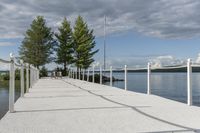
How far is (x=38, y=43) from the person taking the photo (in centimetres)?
6888

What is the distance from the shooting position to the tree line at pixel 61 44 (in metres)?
64.1

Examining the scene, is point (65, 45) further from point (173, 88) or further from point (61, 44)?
point (173, 88)

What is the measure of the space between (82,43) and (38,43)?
9.74m

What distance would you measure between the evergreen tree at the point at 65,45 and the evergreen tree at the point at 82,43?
2.92 meters

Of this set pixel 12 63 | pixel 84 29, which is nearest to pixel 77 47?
pixel 84 29

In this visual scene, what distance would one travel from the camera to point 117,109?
849cm

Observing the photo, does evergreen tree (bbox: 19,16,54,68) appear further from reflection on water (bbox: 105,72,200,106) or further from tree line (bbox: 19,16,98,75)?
reflection on water (bbox: 105,72,200,106)

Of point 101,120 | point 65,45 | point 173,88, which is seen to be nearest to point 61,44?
point 65,45

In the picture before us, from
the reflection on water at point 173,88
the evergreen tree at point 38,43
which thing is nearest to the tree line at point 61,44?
the evergreen tree at point 38,43

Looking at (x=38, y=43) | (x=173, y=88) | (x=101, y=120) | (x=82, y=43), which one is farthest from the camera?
(x=38, y=43)

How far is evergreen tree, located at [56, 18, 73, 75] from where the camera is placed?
2650 inches

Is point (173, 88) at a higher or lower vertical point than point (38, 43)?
lower

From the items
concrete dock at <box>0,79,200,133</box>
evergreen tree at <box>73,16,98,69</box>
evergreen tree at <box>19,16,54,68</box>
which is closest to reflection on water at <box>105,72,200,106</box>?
concrete dock at <box>0,79,200,133</box>

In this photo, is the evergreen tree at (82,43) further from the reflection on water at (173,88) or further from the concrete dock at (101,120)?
the concrete dock at (101,120)
